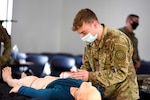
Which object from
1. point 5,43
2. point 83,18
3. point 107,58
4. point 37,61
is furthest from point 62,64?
point 83,18

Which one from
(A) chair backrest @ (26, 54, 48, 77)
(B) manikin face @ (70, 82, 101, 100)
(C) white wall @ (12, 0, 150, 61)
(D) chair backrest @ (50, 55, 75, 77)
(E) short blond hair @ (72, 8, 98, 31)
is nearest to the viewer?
(B) manikin face @ (70, 82, 101, 100)

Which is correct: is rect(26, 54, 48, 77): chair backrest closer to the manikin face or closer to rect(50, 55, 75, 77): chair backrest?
rect(50, 55, 75, 77): chair backrest

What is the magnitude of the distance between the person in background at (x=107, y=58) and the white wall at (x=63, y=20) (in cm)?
253

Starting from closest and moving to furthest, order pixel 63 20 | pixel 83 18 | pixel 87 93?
pixel 87 93 → pixel 83 18 → pixel 63 20

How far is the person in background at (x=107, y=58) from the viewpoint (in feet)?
5.05

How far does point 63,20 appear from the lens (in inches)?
186

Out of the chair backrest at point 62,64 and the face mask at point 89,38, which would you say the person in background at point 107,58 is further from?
the chair backrest at point 62,64

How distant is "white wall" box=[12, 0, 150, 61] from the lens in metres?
4.44

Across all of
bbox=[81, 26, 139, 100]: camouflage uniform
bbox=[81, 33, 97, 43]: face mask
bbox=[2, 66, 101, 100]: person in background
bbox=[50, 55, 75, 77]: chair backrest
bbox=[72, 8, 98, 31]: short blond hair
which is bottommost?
bbox=[50, 55, 75, 77]: chair backrest

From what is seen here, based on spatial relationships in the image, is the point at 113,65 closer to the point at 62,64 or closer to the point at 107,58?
the point at 107,58

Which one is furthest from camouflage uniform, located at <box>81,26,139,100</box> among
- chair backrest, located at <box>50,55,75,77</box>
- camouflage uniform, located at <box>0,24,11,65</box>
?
chair backrest, located at <box>50,55,75,77</box>

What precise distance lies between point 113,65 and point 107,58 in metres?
0.06

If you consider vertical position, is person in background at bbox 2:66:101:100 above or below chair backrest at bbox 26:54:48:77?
above

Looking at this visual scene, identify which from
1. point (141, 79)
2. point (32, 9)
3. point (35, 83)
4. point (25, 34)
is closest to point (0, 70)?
point (35, 83)
